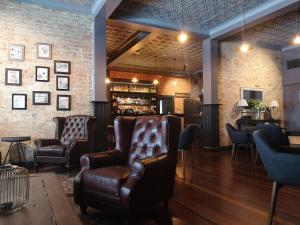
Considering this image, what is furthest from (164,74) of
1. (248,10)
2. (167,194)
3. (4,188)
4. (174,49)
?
(4,188)

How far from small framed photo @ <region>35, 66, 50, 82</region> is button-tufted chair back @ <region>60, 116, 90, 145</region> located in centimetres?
100

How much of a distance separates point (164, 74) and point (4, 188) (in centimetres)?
1055

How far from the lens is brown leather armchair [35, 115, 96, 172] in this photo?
13.7 feet

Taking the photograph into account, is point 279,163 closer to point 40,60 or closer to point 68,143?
point 68,143

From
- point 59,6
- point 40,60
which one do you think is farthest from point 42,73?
point 59,6

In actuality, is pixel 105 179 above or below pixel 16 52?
below

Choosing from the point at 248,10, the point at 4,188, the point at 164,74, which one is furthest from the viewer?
the point at 164,74

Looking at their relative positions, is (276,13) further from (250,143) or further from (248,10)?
(250,143)

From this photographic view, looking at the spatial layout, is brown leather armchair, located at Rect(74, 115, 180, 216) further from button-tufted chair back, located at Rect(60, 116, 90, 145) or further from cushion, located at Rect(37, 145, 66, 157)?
button-tufted chair back, located at Rect(60, 116, 90, 145)

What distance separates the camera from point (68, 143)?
4645 millimetres

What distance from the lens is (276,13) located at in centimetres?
529

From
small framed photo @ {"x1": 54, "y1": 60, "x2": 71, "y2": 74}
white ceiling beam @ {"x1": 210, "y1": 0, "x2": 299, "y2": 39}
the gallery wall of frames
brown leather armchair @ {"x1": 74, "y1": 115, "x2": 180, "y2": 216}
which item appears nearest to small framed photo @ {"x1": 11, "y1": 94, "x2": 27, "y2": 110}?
the gallery wall of frames

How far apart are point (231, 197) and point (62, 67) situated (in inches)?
168

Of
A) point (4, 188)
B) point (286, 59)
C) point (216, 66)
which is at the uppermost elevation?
→ point (286, 59)
